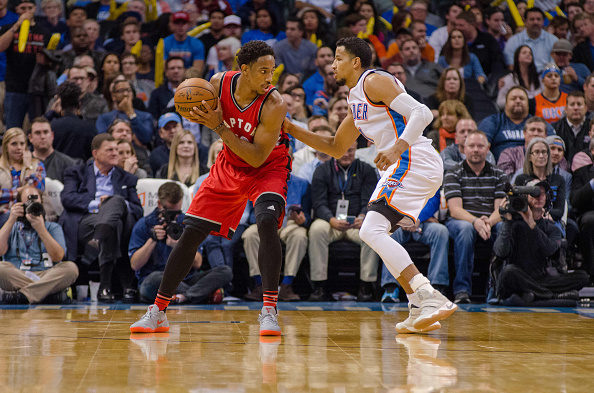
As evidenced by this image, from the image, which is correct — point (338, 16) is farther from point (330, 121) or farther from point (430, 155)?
point (430, 155)

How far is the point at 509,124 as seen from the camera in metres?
8.58

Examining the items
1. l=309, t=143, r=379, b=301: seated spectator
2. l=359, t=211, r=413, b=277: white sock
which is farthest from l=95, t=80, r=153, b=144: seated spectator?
l=359, t=211, r=413, b=277: white sock

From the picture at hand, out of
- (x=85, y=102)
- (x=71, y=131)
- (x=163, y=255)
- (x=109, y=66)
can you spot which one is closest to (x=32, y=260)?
(x=163, y=255)

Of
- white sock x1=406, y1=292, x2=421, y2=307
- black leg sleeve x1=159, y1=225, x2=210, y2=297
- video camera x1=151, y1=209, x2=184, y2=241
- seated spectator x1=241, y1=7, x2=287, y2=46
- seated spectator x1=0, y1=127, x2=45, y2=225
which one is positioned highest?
seated spectator x1=241, y1=7, x2=287, y2=46

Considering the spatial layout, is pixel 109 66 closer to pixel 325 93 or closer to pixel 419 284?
pixel 325 93

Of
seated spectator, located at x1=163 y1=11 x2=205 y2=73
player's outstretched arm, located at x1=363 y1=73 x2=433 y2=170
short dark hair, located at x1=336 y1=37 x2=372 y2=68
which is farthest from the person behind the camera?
seated spectator, located at x1=163 y1=11 x2=205 y2=73

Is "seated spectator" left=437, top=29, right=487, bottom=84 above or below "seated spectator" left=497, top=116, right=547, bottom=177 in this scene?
above

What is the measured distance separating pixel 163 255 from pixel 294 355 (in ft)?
11.6

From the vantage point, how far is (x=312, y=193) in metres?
7.60

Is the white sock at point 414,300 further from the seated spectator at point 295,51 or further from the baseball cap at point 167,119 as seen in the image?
the seated spectator at point 295,51

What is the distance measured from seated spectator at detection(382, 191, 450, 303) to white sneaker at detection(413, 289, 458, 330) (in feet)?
8.47

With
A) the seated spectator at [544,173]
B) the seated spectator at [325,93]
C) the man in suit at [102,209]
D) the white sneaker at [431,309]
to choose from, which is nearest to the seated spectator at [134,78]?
the man in suit at [102,209]

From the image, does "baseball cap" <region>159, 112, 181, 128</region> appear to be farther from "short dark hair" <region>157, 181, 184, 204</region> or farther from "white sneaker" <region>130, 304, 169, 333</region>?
"white sneaker" <region>130, 304, 169, 333</region>

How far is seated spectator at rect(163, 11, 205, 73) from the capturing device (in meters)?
10.4
